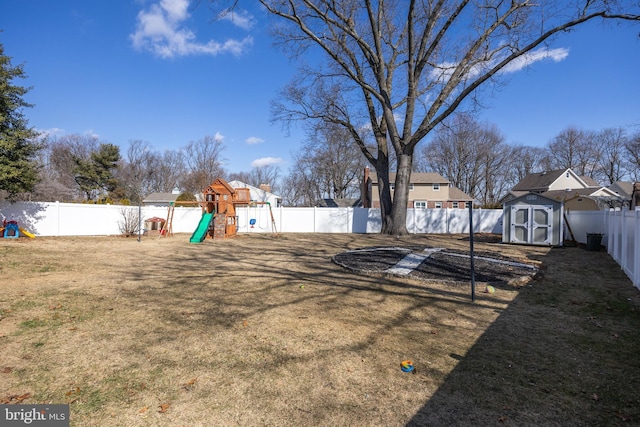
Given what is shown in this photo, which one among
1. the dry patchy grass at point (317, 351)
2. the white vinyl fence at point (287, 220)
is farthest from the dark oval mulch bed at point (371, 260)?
the white vinyl fence at point (287, 220)

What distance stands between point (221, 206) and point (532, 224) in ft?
48.7

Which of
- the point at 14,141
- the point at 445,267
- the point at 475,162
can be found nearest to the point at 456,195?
the point at 475,162

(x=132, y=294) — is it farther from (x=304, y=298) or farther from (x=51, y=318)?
(x=304, y=298)

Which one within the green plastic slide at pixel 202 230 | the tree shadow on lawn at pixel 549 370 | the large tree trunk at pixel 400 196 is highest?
the large tree trunk at pixel 400 196

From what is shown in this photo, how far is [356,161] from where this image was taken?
1665 inches

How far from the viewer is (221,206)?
57.2ft

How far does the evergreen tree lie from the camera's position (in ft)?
37.9

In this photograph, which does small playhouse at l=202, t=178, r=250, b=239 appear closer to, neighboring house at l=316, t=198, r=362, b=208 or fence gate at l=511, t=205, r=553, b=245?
fence gate at l=511, t=205, r=553, b=245

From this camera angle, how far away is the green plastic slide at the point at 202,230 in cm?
1496

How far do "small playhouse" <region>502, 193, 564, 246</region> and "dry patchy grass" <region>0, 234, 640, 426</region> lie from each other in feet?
27.2

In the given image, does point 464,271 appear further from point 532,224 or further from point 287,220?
point 287,220

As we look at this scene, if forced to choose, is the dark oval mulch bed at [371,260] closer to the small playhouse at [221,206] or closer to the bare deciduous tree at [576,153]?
the small playhouse at [221,206]

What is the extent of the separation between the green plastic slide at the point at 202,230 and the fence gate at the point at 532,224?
14.0m

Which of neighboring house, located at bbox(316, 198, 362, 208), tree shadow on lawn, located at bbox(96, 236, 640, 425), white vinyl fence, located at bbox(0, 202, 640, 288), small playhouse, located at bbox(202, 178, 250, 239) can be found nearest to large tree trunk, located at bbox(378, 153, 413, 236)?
white vinyl fence, located at bbox(0, 202, 640, 288)
